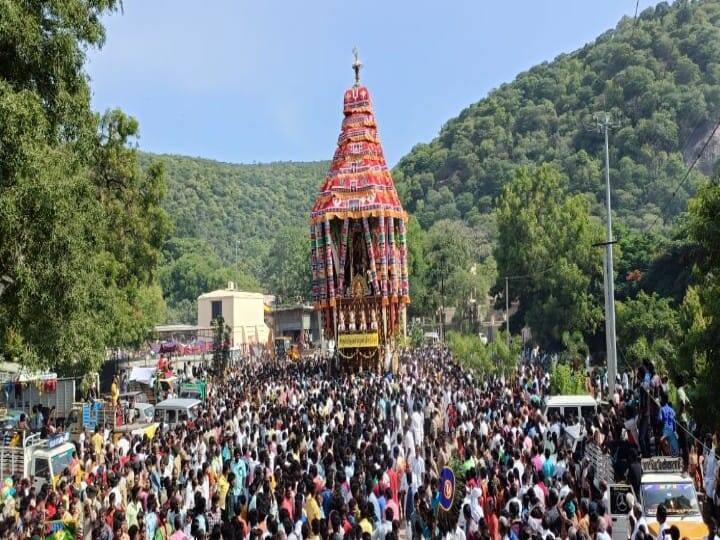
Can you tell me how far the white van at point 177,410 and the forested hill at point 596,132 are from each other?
183 ft

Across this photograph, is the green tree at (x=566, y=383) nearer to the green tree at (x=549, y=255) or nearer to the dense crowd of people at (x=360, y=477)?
the dense crowd of people at (x=360, y=477)

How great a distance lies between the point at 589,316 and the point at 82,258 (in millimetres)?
33056

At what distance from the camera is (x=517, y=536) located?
8836 mm

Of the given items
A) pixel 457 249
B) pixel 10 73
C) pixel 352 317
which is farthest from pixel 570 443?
pixel 457 249

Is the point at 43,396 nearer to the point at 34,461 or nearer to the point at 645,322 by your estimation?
the point at 34,461

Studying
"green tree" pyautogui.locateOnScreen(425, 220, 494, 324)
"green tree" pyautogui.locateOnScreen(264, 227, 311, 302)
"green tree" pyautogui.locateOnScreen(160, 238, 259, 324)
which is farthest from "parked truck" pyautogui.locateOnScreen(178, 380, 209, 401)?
"green tree" pyautogui.locateOnScreen(160, 238, 259, 324)

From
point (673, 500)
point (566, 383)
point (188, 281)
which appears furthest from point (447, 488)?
point (188, 281)

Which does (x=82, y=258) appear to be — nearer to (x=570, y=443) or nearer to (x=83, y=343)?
(x=83, y=343)

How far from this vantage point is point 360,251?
40.0 metres

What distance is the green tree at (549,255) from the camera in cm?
4272

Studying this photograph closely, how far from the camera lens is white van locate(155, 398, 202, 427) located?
2214 centimetres

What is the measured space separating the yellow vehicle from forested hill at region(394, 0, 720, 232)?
6292 cm

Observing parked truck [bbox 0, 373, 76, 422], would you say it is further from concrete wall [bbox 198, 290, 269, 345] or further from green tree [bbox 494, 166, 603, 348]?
concrete wall [bbox 198, 290, 269, 345]

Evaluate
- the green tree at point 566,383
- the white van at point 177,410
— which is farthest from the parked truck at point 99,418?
the green tree at point 566,383
